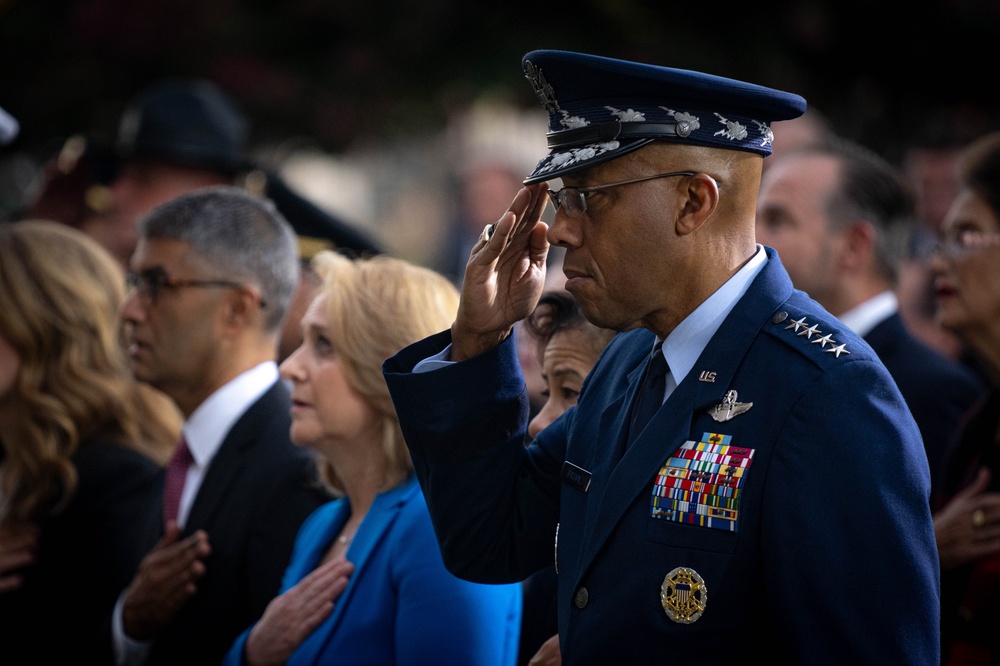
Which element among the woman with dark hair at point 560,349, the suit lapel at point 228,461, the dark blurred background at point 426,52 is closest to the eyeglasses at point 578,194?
the woman with dark hair at point 560,349

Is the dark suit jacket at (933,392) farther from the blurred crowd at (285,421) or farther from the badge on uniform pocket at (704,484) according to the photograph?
the badge on uniform pocket at (704,484)

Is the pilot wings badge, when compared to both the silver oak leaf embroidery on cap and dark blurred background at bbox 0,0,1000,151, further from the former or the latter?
dark blurred background at bbox 0,0,1000,151

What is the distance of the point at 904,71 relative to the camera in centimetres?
845

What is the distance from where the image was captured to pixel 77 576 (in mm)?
4359

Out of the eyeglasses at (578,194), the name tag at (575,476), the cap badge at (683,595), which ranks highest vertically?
the eyeglasses at (578,194)

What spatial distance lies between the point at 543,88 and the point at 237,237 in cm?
227

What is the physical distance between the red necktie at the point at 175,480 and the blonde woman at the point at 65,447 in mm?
261

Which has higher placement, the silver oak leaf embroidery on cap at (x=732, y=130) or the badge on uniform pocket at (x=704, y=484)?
the silver oak leaf embroidery on cap at (x=732, y=130)

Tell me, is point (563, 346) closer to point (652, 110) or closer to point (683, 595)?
point (652, 110)

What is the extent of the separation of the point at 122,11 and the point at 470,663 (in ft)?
25.9

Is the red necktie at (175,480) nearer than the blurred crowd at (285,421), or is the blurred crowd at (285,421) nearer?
the blurred crowd at (285,421)

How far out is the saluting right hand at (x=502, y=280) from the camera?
2.52 meters

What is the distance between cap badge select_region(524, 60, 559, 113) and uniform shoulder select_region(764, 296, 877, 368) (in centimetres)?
60

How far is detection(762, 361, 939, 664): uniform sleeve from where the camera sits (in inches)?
78.4
